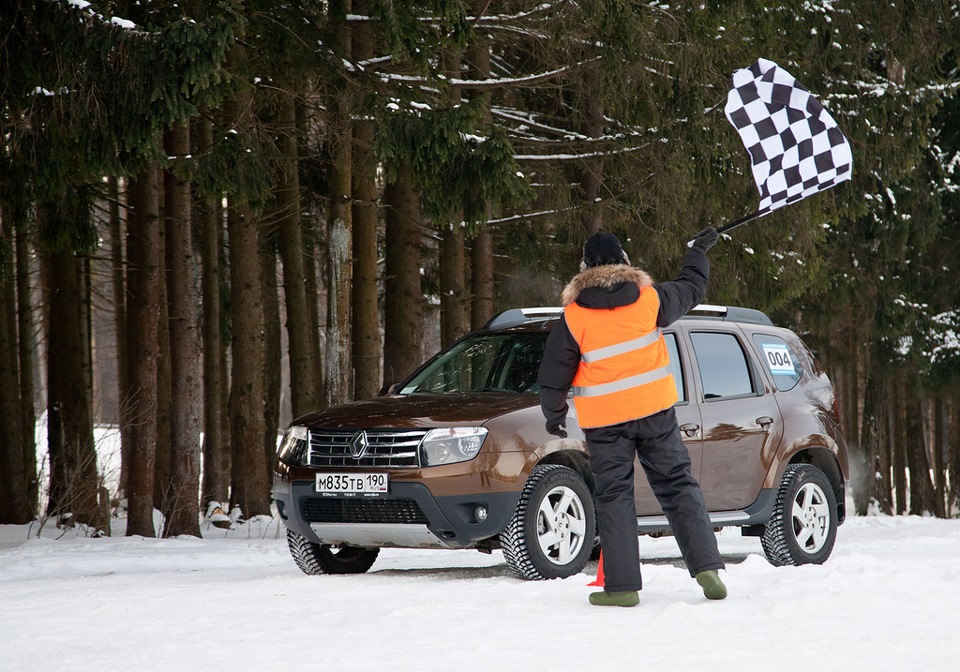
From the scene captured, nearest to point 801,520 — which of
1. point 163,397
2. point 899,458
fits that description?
point 163,397

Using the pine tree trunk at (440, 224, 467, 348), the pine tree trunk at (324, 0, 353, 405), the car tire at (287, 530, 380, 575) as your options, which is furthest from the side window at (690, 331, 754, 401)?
the pine tree trunk at (440, 224, 467, 348)

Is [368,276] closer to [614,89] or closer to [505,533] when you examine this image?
[614,89]

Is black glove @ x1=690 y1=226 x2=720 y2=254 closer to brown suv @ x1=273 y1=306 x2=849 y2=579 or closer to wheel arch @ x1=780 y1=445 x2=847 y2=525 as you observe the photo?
brown suv @ x1=273 y1=306 x2=849 y2=579

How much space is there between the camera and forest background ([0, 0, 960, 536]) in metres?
10.2

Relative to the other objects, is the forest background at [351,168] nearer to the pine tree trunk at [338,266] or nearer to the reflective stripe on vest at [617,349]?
the pine tree trunk at [338,266]

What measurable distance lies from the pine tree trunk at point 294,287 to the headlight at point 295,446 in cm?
657

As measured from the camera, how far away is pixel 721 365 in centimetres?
891

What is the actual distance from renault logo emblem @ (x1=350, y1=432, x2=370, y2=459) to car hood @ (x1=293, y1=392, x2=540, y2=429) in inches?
2.3

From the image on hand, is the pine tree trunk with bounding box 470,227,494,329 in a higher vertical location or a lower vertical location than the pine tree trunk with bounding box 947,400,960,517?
higher

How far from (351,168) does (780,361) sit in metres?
5.73

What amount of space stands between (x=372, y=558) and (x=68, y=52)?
15.5 feet

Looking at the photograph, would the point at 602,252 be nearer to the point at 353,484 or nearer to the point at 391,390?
the point at 353,484

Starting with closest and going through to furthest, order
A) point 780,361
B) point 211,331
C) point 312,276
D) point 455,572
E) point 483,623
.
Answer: point 483,623 → point 455,572 → point 780,361 → point 211,331 → point 312,276

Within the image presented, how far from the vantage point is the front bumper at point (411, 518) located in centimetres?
731
